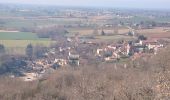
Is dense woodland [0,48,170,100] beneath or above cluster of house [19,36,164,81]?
above

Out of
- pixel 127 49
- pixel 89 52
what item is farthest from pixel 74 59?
pixel 127 49

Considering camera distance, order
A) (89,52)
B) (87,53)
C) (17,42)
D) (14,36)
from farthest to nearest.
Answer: (14,36) < (17,42) < (89,52) < (87,53)

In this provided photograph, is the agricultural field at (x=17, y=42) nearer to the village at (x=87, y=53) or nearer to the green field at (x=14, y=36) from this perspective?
the green field at (x=14, y=36)

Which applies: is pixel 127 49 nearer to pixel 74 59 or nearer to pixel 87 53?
pixel 87 53

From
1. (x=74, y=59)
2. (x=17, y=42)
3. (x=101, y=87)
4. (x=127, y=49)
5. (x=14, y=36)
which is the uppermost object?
(x=101, y=87)

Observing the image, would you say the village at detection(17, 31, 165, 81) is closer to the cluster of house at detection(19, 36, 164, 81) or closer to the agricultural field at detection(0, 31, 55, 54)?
the cluster of house at detection(19, 36, 164, 81)

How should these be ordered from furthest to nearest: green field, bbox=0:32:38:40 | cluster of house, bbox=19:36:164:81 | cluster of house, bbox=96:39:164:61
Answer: green field, bbox=0:32:38:40 < cluster of house, bbox=96:39:164:61 < cluster of house, bbox=19:36:164:81

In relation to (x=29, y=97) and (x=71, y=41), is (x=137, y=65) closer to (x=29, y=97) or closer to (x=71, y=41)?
(x=29, y=97)

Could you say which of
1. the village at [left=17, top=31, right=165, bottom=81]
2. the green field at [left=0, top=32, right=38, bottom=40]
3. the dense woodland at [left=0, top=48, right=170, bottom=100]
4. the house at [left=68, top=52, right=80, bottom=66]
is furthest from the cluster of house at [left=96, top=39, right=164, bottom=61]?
the green field at [left=0, top=32, right=38, bottom=40]

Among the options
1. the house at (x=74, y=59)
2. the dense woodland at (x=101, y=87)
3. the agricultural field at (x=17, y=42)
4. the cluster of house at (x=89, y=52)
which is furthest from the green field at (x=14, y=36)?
the dense woodland at (x=101, y=87)
